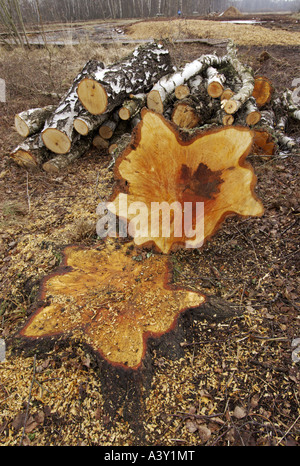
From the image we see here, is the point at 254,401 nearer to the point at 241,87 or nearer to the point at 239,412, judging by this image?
the point at 239,412

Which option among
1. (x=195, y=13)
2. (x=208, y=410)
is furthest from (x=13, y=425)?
(x=195, y=13)

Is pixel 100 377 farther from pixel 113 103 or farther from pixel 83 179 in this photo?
pixel 113 103

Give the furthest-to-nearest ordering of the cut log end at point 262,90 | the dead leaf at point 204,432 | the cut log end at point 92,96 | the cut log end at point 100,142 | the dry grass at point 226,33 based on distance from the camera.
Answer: the dry grass at point 226,33 < the cut log end at point 262,90 < the cut log end at point 100,142 < the cut log end at point 92,96 < the dead leaf at point 204,432

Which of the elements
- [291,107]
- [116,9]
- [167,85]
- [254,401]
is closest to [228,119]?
[167,85]

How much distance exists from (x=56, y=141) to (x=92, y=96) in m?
0.89

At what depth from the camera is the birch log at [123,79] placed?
12.6 feet

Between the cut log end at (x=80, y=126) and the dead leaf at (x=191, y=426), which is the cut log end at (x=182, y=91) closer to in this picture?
the cut log end at (x=80, y=126)

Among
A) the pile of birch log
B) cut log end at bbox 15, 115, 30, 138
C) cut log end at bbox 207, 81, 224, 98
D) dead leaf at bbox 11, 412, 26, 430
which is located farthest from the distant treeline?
dead leaf at bbox 11, 412, 26, 430

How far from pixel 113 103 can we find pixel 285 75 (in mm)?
5795

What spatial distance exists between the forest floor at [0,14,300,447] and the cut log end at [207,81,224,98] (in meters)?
1.84

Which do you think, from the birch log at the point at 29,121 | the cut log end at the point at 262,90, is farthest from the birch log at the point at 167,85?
the birch log at the point at 29,121

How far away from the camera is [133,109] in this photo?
13.9 ft

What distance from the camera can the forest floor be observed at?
1.39 metres

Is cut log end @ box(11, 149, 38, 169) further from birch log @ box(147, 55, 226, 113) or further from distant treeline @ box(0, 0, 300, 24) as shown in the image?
distant treeline @ box(0, 0, 300, 24)
